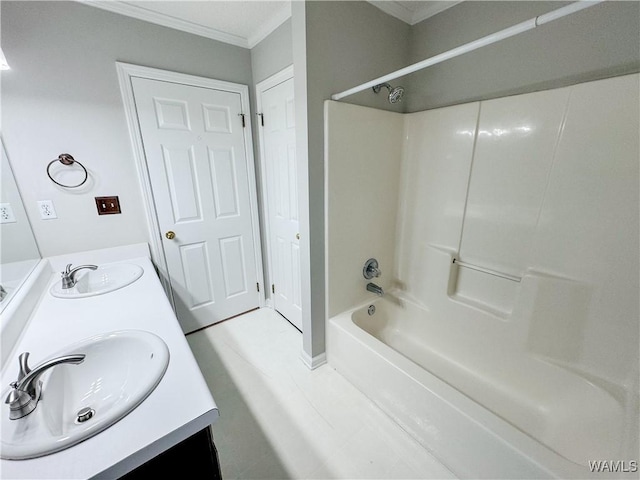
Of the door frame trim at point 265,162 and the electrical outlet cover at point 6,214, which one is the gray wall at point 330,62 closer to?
the door frame trim at point 265,162

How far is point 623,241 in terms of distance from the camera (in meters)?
1.08

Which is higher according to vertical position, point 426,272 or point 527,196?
point 527,196

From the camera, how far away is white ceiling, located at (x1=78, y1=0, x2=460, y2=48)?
1474mm

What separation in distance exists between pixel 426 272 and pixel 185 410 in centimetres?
159

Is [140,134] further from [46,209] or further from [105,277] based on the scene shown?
[105,277]

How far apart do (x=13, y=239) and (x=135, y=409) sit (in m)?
1.31

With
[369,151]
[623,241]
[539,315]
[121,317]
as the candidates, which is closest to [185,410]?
[121,317]

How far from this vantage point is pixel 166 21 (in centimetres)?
161

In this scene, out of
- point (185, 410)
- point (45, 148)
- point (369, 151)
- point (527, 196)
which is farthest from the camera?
point (369, 151)

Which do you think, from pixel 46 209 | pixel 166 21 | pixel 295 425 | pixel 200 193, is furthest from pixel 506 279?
pixel 46 209

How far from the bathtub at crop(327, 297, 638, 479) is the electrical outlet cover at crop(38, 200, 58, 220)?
183 centimetres

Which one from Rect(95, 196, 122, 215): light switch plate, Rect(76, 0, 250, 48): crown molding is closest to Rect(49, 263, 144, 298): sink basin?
Rect(95, 196, 122, 215): light switch plate

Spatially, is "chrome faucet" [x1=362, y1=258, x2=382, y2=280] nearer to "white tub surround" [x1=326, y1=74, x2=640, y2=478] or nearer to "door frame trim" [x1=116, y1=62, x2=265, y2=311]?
"white tub surround" [x1=326, y1=74, x2=640, y2=478]

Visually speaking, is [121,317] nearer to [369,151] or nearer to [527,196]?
[369,151]
